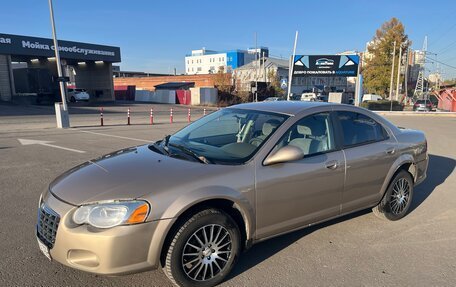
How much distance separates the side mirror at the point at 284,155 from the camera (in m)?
3.26

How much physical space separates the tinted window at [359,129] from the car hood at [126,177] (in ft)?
5.79

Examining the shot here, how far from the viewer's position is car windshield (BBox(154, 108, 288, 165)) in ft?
11.2

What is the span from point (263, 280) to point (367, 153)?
6.47 feet

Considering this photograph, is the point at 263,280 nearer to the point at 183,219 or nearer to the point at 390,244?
the point at 183,219

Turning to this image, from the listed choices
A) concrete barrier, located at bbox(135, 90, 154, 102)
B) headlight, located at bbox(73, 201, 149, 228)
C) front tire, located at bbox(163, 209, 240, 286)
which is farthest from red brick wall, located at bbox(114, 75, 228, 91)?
headlight, located at bbox(73, 201, 149, 228)

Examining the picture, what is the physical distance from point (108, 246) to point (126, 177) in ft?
2.00

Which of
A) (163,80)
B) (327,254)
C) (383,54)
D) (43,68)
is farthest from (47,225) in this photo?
(163,80)

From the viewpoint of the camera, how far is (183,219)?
2869 millimetres

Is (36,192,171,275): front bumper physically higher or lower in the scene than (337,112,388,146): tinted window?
lower

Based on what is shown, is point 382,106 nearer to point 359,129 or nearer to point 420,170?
point 420,170

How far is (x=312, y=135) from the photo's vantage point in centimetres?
388

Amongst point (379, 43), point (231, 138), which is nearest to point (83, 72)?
point (379, 43)

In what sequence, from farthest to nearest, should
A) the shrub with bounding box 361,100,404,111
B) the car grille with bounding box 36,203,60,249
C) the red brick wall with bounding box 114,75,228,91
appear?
1. the red brick wall with bounding box 114,75,228,91
2. the shrub with bounding box 361,100,404,111
3. the car grille with bounding box 36,203,60,249

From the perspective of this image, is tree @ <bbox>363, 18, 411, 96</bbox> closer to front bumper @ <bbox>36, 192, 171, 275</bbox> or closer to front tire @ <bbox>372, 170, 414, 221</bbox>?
front tire @ <bbox>372, 170, 414, 221</bbox>
